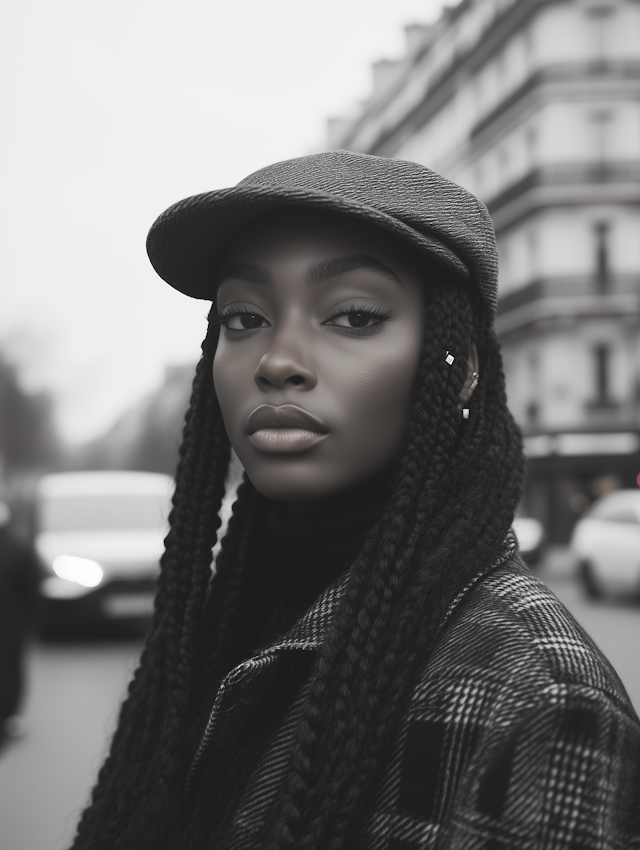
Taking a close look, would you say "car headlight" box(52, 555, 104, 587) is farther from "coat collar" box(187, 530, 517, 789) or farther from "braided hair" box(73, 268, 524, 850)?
"coat collar" box(187, 530, 517, 789)

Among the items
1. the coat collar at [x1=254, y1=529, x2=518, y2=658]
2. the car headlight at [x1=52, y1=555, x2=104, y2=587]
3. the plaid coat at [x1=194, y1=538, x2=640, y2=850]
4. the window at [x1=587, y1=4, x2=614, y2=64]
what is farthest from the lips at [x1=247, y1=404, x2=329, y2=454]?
the window at [x1=587, y1=4, x2=614, y2=64]

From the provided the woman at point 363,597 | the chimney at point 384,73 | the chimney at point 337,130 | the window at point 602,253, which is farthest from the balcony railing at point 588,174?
the woman at point 363,597

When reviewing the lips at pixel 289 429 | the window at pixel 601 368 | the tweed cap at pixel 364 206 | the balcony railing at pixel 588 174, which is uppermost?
the balcony railing at pixel 588 174

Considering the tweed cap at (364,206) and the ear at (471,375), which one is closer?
the tweed cap at (364,206)

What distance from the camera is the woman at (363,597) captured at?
3.97ft

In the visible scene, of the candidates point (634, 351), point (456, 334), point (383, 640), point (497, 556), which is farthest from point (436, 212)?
point (634, 351)

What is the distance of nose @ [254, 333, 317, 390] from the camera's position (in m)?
1.54

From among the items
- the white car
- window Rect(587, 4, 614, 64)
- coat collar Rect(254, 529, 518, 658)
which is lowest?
coat collar Rect(254, 529, 518, 658)

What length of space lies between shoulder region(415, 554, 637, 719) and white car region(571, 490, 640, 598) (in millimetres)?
12983

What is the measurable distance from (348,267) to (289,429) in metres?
0.27

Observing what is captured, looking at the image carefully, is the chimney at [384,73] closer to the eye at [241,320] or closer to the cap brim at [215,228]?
the cap brim at [215,228]

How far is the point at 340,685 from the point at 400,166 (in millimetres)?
839

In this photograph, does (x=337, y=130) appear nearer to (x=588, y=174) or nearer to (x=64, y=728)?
(x=588, y=174)

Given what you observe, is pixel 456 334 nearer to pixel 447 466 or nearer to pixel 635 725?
pixel 447 466
